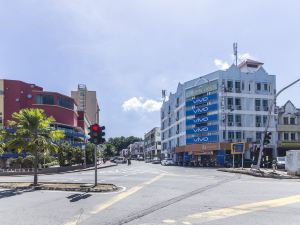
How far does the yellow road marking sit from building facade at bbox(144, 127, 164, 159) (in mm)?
110001

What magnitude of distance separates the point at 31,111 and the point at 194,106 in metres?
51.7

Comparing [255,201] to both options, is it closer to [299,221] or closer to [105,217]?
[299,221]

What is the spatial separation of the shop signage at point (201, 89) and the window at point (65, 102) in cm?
2367

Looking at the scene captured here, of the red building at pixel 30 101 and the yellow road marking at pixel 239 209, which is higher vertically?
the red building at pixel 30 101

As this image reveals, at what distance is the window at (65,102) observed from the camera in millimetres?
80188

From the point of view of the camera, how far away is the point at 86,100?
428 ft

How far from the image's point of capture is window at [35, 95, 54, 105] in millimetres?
77875

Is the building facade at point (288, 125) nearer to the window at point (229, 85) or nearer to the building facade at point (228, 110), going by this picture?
the building facade at point (228, 110)

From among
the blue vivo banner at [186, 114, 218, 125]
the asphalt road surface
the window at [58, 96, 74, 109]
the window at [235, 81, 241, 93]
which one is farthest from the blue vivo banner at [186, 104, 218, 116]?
the asphalt road surface

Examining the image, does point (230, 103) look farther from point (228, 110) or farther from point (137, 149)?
point (137, 149)

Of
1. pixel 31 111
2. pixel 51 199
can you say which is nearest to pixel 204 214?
pixel 51 199

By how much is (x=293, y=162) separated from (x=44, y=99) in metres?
53.7

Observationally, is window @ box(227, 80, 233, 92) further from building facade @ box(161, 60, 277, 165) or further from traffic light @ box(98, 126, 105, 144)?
traffic light @ box(98, 126, 105, 144)

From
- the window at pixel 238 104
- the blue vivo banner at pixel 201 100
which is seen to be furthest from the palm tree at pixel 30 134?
the window at pixel 238 104
